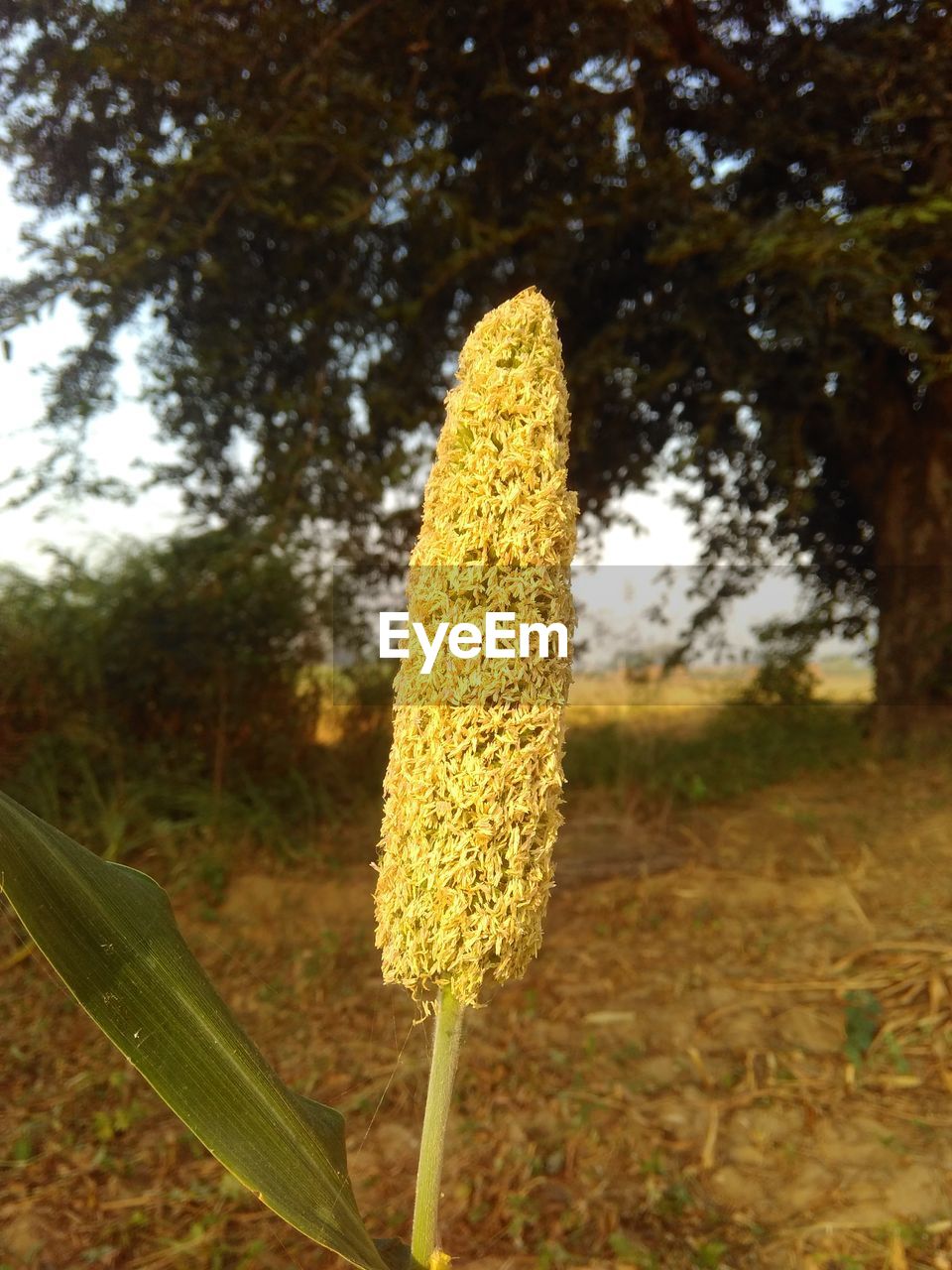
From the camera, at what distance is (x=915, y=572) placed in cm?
552

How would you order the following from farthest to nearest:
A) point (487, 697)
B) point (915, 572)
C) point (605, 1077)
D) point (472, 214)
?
point (915, 572) → point (472, 214) → point (605, 1077) → point (487, 697)

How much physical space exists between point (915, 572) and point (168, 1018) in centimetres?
533

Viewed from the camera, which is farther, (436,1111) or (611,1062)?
Result: (611,1062)

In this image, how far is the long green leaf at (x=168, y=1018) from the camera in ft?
3.22

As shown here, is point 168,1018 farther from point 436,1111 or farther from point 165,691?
point 165,691

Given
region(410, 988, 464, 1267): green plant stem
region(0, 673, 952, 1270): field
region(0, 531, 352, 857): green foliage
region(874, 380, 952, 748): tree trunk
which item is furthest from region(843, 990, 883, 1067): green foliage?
region(874, 380, 952, 748): tree trunk

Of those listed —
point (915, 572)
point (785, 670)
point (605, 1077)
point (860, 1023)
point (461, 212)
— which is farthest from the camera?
point (785, 670)

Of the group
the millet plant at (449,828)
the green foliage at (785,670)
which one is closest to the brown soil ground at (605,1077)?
the millet plant at (449,828)

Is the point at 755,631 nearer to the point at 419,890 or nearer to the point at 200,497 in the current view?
the point at 200,497

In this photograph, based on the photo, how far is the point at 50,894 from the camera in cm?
100

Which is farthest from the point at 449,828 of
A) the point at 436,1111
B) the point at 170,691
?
the point at 170,691

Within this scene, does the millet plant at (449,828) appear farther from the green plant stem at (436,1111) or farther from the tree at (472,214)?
the tree at (472,214)

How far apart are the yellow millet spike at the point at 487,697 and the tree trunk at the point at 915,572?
4946 mm

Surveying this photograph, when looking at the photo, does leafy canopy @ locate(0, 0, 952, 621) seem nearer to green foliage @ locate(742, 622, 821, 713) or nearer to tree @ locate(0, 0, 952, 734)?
tree @ locate(0, 0, 952, 734)
